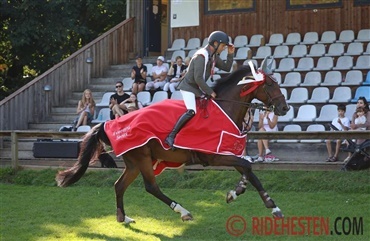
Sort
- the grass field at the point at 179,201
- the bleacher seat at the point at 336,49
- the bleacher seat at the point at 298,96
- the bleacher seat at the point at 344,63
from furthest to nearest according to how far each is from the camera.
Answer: the bleacher seat at the point at 336,49 < the bleacher seat at the point at 344,63 < the bleacher seat at the point at 298,96 < the grass field at the point at 179,201

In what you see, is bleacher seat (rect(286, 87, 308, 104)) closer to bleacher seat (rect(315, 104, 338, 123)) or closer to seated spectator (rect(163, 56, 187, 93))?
bleacher seat (rect(315, 104, 338, 123))

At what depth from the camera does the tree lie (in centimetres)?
2244

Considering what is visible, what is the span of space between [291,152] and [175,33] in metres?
8.44

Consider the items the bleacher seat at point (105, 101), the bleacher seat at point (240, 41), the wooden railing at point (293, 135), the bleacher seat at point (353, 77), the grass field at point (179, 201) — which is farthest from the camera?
the bleacher seat at point (240, 41)

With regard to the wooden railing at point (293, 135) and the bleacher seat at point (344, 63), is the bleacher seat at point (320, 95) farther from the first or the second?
the wooden railing at point (293, 135)

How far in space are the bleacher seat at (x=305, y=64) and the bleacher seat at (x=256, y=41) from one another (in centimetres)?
195

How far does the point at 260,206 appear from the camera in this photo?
11.2 m

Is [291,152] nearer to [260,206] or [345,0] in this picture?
[260,206]

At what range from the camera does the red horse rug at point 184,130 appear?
9.78 meters

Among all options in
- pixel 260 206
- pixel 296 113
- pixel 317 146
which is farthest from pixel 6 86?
pixel 260 206

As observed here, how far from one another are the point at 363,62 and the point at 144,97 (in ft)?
17.0

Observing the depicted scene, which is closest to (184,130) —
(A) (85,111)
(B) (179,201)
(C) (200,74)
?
(C) (200,74)

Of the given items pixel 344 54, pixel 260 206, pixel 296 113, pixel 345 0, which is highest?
pixel 345 0

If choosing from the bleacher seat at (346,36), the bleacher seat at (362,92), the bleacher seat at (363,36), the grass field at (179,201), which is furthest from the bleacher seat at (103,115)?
the bleacher seat at (363,36)
